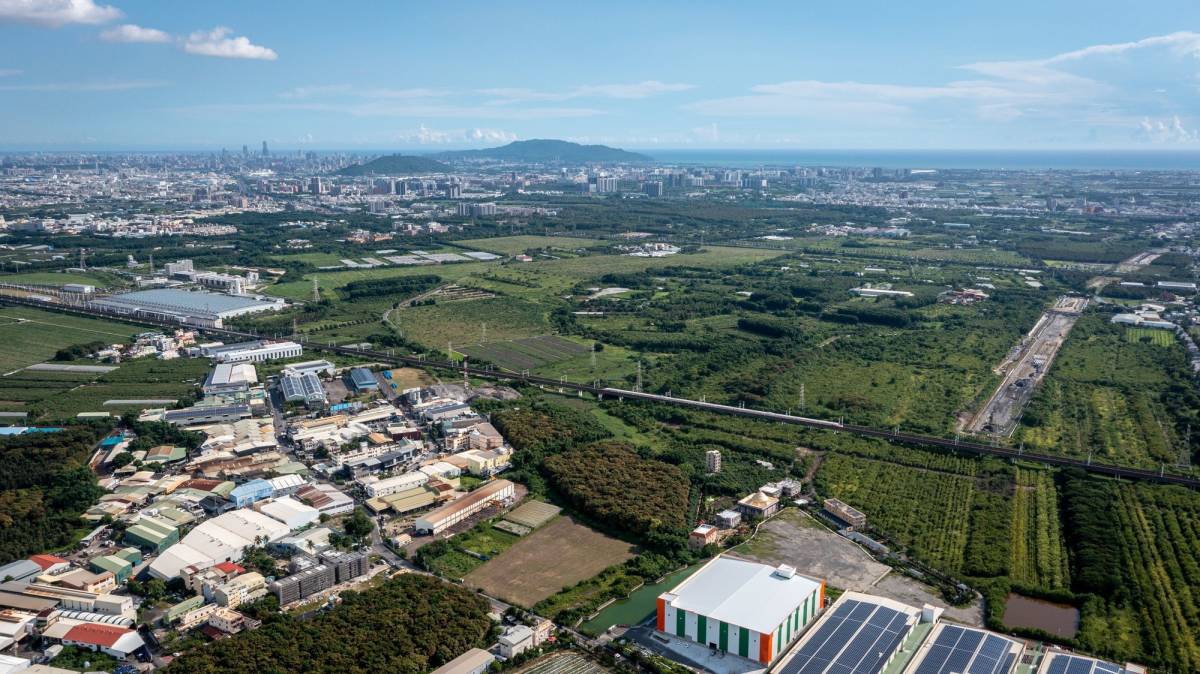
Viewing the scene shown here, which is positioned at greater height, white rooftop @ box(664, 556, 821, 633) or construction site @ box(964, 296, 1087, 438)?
construction site @ box(964, 296, 1087, 438)

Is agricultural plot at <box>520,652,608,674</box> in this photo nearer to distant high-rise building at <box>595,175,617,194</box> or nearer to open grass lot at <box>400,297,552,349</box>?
open grass lot at <box>400,297,552,349</box>

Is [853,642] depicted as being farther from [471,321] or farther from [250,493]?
[471,321]

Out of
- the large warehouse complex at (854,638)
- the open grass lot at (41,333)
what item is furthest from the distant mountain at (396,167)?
the large warehouse complex at (854,638)

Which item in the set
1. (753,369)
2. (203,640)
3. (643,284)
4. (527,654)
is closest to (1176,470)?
(753,369)

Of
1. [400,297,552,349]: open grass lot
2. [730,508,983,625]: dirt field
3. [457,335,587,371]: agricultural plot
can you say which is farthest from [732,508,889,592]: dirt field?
[400,297,552,349]: open grass lot

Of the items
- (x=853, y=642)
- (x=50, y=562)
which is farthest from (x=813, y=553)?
(x=50, y=562)

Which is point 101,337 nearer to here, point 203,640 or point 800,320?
point 203,640
